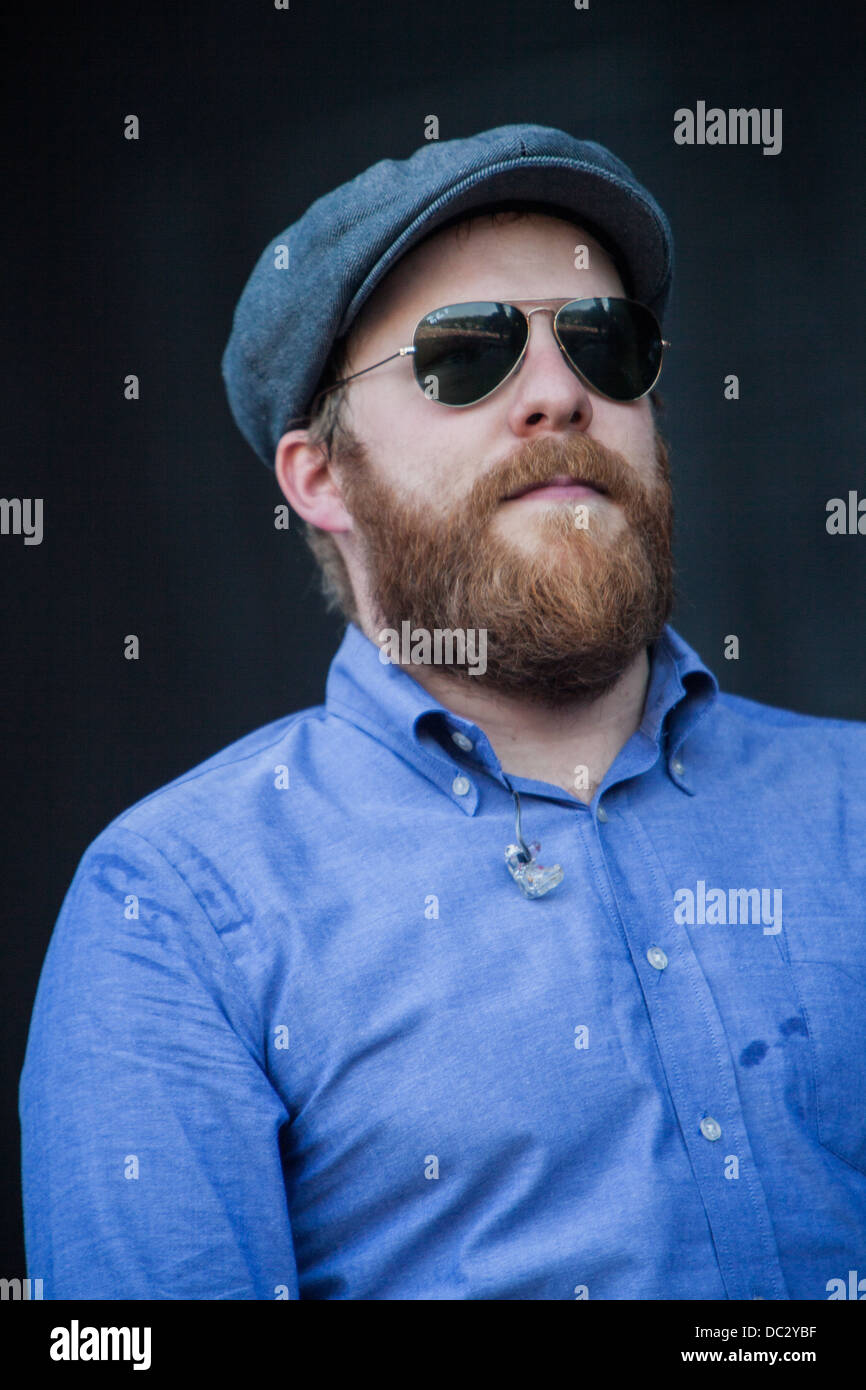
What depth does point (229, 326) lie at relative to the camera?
2.74 meters

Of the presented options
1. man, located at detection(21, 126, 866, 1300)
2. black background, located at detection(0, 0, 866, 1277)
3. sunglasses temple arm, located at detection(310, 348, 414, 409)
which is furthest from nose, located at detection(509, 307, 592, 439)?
black background, located at detection(0, 0, 866, 1277)

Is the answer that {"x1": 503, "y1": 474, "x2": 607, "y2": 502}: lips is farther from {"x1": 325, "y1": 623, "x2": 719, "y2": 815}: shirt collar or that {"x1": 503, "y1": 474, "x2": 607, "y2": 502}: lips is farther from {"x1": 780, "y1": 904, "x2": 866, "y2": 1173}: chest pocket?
{"x1": 780, "y1": 904, "x2": 866, "y2": 1173}: chest pocket

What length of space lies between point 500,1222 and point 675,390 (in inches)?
78.2

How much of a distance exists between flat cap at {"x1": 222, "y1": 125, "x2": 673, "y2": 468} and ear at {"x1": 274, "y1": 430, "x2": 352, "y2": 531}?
4 centimetres

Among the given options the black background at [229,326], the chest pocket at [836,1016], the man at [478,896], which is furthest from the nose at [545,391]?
the black background at [229,326]

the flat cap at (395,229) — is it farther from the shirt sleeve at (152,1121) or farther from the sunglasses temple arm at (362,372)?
the shirt sleeve at (152,1121)

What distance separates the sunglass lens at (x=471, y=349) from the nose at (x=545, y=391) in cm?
2

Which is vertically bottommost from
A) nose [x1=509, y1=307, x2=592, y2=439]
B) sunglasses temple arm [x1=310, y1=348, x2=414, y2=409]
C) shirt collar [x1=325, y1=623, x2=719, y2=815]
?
shirt collar [x1=325, y1=623, x2=719, y2=815]

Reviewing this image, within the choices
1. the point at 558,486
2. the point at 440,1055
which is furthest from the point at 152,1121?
the point at 558,486

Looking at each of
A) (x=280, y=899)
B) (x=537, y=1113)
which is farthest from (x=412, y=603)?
(x=537, y=1113)

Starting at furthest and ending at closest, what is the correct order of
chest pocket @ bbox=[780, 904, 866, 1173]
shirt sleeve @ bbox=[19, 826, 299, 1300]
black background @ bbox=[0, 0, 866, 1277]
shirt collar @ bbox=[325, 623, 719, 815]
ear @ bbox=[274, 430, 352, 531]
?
black background @ bbox=[0, 0, 866, 1277], ear @ bbox=[274, 430, 352, 531], shirt collar @ bbox=[325, 623, 719, 815], chest pocket @ bbox=[780, 904, 866, 1173], shirt sleeve @ bbox=[19, 826, 299, 1300]

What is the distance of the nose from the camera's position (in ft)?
5.87

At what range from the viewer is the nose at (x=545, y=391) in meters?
1.79

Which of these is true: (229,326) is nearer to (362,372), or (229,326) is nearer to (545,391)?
(362,372)
